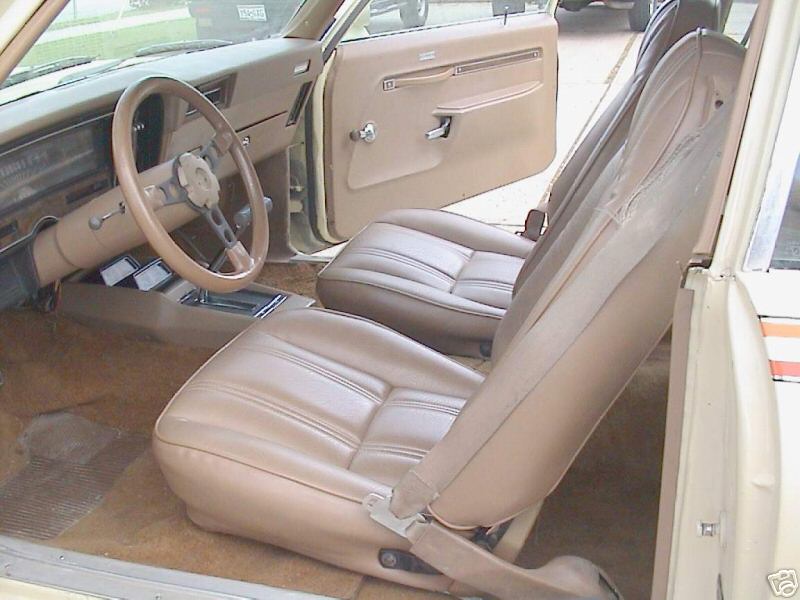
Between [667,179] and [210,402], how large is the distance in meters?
0.84

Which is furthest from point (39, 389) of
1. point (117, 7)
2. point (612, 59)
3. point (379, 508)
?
point (612, 59)

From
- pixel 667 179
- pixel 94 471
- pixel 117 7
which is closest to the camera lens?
pixel 667 179

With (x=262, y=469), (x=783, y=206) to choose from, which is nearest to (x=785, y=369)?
(x=783, y=206)

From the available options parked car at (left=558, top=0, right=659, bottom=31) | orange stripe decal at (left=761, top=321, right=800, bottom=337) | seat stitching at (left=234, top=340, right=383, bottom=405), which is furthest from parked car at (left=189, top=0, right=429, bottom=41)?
parked car at (left=558, top=0, right=659, bottom=31)

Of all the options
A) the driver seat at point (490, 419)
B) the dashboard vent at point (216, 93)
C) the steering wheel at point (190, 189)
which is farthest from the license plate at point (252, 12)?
the driver seat at point (490, 419)

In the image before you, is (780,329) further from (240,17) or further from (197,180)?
(240,17)

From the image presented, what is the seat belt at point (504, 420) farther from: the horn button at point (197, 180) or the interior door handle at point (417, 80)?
the interior door handle at point (417, 80)

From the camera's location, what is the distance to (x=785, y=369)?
0.94 meters

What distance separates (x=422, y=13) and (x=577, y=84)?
368 centimetres

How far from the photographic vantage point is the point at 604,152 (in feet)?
5.70

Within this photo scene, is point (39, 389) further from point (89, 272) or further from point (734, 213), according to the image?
point (734, 213)

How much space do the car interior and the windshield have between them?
0.04m

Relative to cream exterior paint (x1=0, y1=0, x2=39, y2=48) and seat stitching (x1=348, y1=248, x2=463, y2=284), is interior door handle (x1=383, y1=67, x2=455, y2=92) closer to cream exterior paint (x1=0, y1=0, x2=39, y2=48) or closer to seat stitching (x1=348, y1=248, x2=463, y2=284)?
seat stitching (x1=348, y1=248, x2=463, y2=284)

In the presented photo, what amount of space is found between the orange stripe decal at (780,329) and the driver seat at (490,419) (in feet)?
Answer: 0.63
